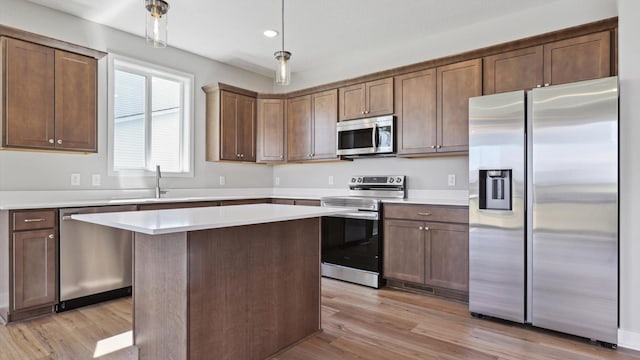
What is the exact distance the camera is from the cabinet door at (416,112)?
11.9ft

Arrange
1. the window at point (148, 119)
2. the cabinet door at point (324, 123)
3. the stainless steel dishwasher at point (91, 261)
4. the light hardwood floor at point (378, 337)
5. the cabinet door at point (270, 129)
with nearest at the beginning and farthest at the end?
the light hardwood floor at point (378, 337)
the stainless steel dishwasher at point (91, 261)
the window at point (148, 119)
the cabinet door at point (324, 123)
the cabinet door at point (270, 129)

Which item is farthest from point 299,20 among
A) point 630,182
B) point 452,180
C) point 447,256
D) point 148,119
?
point 630,182

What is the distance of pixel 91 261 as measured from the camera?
3051mm

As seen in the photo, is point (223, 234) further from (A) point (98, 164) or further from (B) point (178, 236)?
(A) point (98, 164)

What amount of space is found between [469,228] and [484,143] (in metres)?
0.70

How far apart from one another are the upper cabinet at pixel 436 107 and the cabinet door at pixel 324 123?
0.87m

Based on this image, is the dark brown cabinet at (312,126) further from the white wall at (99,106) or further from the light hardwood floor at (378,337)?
the light hardwood floor at (378,337)

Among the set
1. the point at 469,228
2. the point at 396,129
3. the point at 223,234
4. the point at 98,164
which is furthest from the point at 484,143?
the point at 98,164

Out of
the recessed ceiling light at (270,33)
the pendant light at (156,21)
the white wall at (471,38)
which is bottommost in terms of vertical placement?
the pendant light at (156,21)

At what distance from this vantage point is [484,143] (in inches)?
111

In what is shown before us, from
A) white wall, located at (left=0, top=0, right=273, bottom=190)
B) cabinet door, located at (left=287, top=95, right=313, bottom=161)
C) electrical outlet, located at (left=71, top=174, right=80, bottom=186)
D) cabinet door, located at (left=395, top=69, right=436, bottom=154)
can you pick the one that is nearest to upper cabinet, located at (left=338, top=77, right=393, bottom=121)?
cabinet door, located at (left=395, top=69, right=436, bottom=154)

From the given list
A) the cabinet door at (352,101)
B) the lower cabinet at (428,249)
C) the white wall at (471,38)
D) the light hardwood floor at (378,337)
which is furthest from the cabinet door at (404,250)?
the white wall at (471,38)

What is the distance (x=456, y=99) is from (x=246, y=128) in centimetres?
262

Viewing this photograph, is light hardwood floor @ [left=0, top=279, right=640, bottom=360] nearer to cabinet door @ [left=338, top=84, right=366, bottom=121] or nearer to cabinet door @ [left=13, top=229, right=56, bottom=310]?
cabinet door @ [left=13, top=229, right=56, bottom=310]
